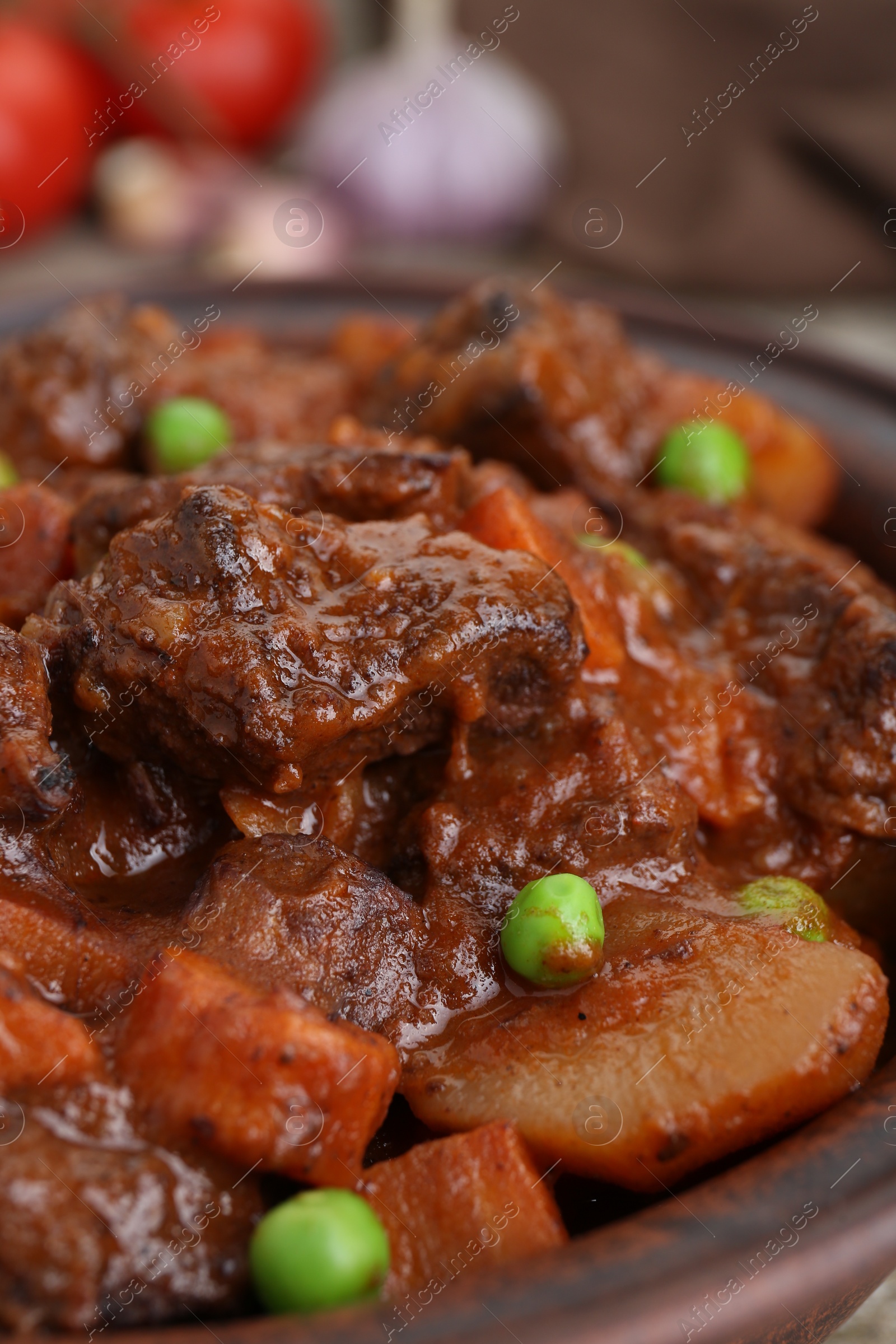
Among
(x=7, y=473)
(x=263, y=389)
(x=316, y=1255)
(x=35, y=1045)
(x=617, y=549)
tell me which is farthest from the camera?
(x=263, y=389)

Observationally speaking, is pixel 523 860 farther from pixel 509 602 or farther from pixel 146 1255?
pixel 146 1255

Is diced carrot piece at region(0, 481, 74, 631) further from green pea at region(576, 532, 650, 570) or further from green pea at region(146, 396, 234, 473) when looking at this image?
green pea at region(576, 532, 650, 570)

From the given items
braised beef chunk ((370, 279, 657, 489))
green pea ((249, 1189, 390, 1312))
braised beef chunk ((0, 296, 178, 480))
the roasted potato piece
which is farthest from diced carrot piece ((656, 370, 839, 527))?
green pea ((249, 1189, 390, 1312))

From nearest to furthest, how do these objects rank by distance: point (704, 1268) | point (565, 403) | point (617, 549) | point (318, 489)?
point (704, 1268), point (318, 489), point (617, 549), point (565, 403)

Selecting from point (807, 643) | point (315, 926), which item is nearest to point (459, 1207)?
point (315, 926)

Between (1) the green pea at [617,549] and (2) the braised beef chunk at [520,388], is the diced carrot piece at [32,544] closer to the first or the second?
(2) the braised beef chunk at [520,388]

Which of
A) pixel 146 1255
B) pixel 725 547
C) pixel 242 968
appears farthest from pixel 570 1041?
pixel 725 547

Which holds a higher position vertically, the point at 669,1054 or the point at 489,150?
the point at 489,150

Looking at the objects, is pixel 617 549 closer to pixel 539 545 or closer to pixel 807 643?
pixel 539 545
